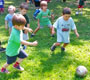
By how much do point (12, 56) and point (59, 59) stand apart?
5.38 ft

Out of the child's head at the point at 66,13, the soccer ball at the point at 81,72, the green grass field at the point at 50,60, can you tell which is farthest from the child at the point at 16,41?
the child's head at the point at 66,13

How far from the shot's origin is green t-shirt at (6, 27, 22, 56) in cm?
394

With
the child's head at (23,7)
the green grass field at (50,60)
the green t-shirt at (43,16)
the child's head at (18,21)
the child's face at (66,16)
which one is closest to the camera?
the child's head at (18,21)

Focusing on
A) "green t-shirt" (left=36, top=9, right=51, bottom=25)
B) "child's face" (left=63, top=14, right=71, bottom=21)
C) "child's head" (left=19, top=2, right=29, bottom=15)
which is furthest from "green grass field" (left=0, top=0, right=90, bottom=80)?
"child's head" (left=19, top=2, right=29, bottom=15)

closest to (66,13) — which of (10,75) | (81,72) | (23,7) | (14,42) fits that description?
(23,7)

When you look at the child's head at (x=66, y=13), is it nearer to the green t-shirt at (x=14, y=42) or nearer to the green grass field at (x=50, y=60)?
the green grass field at (x=50, y=60)

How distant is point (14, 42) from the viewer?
161 inches

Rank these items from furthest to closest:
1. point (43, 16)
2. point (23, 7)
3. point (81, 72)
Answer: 1. point (43, 16)
2. point (23, 7)
3. point (81, 72)

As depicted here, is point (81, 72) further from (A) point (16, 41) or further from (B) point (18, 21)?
(B) point (18, 21)

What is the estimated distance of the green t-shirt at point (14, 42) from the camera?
394 centimetres

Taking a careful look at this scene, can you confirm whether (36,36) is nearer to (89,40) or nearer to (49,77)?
(89,40)

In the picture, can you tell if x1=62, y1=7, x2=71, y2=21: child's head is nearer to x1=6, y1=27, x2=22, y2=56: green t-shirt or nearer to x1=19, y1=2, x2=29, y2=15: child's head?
x1=19, y1=2, x2=29, y2=15: child's head

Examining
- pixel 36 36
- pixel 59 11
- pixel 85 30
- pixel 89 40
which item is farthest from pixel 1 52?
pixel 59 11

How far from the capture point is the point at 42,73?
4.62 metres
